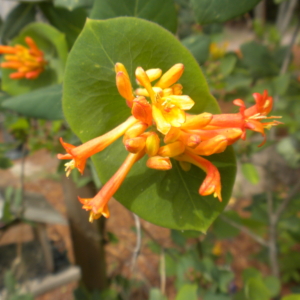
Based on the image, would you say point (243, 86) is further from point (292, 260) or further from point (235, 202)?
point (235, 202)

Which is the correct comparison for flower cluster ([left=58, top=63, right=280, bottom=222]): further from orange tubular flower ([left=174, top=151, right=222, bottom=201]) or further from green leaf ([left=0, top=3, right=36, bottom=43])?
green leaf ([left=0, top=3, right=36, bottom=43])

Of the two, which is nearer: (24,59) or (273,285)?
(24,59)

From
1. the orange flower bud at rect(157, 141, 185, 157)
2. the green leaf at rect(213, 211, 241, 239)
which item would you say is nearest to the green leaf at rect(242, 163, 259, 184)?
the green leaf at rect(213, 211, 241, 239)

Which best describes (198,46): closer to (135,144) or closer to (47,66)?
(47,66)

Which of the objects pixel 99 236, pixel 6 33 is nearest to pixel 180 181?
pixel 6 33

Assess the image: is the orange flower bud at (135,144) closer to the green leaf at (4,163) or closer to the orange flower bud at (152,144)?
the orange flower bud at (152,144)

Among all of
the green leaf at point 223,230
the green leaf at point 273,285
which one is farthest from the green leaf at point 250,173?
the green leaf at point 273,285

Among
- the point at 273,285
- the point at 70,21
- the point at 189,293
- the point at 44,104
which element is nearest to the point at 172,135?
the point at 44,104
